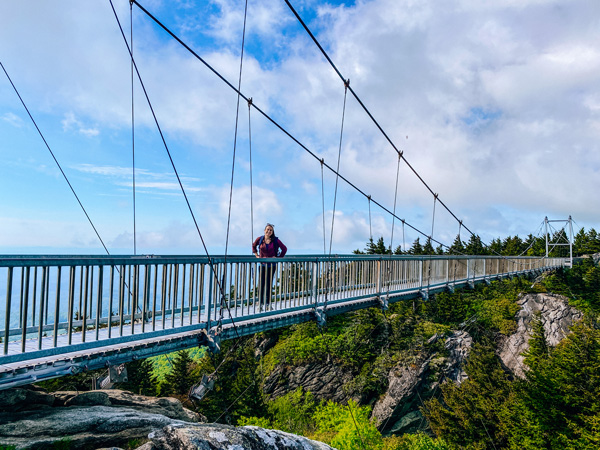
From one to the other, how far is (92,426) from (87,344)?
1.97 meters

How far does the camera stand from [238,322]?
6.70 m

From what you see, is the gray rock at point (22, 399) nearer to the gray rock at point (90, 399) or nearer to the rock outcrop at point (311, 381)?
the gray rock at point (90, 399)

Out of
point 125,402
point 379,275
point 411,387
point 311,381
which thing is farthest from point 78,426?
point 311,381

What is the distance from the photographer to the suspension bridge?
4.38 metres

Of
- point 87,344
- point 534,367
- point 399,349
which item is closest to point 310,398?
point 399,349

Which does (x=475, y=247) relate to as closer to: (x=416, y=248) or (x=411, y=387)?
(x=416, y=248)

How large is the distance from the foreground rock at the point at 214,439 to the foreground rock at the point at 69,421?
56 centimetres

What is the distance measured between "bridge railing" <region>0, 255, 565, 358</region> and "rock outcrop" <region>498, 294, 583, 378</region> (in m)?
22.4

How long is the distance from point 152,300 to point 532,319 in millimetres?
33899

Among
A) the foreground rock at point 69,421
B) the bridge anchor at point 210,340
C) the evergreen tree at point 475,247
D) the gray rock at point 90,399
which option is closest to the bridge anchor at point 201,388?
the bridge anchor at point 210,340

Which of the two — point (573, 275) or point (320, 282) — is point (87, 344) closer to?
point (320, 282)

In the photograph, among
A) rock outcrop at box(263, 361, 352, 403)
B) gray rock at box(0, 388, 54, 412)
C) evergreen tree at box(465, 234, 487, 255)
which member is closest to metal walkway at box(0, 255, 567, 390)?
gray rock at box(0, 388, 54, 412)

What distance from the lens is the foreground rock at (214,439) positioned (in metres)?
5.25

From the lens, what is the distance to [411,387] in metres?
25.5
